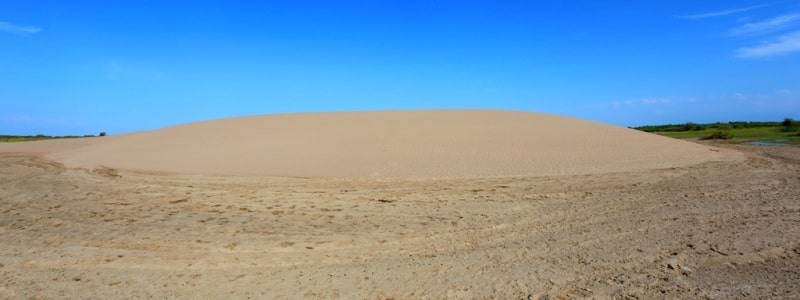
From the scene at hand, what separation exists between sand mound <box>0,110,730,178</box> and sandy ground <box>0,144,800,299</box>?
3.10 meters

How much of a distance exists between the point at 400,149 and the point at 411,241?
10404 millimetres

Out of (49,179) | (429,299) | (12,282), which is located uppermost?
(49,179)

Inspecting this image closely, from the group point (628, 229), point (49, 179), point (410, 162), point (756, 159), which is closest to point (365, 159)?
point (410, 162)

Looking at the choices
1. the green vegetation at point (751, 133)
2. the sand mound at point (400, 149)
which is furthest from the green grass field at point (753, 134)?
the sand mound at point (400, 149)

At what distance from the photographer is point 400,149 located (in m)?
16.2

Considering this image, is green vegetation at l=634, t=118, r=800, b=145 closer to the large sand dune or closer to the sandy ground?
the large sand dune

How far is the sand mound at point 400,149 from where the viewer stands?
13453mm

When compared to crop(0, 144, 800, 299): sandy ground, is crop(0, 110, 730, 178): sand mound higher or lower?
higher

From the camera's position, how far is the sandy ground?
4227mm

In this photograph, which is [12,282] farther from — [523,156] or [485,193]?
[523,156]

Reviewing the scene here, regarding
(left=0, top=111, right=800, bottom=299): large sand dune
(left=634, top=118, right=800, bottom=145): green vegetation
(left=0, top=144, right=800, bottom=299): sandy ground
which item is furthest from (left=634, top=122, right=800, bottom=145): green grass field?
(left=0, top=144, right=800, bottom=299): sandy ground

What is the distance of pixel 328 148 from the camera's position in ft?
54.7

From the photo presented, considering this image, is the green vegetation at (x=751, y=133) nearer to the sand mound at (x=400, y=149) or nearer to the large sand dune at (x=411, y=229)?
the sand mound at (x=400, y=149)

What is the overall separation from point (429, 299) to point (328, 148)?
1308 cm
